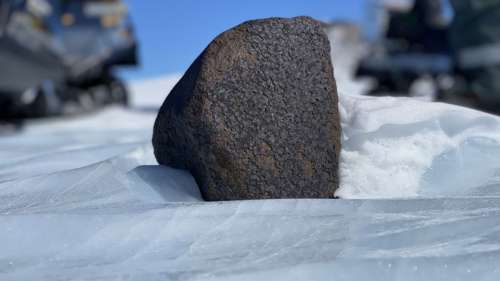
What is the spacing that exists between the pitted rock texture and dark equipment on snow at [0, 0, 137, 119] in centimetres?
458

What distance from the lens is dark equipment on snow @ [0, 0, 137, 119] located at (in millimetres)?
5844

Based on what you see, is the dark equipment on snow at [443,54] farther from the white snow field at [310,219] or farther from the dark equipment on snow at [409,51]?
the white snow field at [310,219]

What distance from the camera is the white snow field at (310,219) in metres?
0.88

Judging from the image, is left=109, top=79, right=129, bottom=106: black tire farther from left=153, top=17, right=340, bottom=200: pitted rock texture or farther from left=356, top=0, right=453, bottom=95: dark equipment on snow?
left=153, top=17, right=340, bottom=200: pitted rock texture

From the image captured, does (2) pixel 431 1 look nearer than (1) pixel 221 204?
No

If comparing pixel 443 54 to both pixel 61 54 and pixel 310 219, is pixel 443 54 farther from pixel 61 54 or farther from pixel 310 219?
pixel 310 219

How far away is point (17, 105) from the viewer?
609cm

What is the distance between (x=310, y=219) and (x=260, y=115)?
1.01 ft

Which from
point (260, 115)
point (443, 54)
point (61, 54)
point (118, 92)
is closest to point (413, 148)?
point (260, 115)

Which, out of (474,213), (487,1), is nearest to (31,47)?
(487,1)

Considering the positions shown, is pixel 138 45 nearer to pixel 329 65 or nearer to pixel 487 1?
pixel 487 1

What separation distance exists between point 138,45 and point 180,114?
32.5 ft

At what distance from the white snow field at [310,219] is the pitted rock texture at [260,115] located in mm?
86

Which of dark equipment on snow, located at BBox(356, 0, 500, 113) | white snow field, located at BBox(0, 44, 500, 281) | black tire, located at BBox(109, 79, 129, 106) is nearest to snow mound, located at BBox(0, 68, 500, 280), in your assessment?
white snow field, located at BBox(0, 44, 500, 281)
